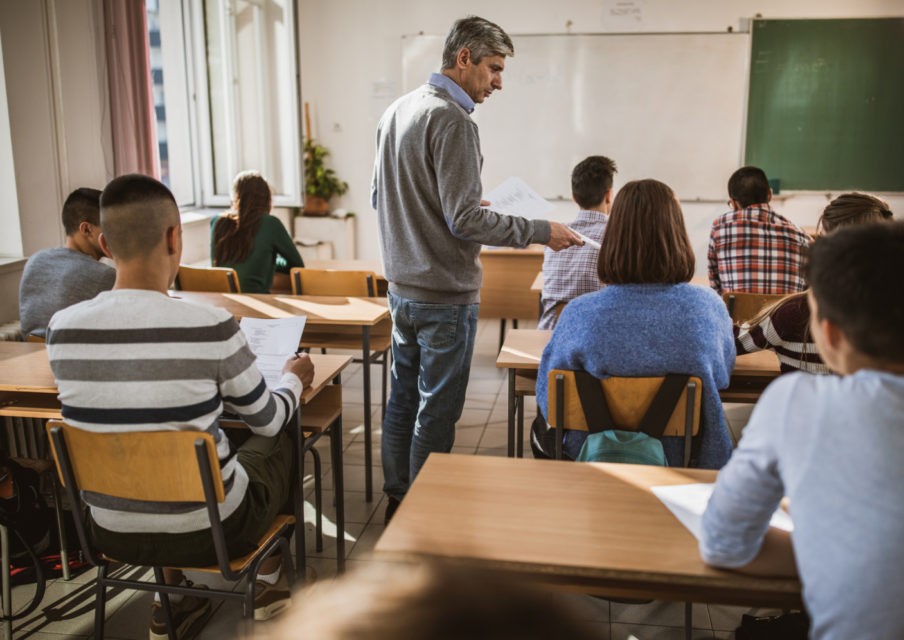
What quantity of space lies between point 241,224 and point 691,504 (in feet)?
9.38

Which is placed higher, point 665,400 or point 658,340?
point 658,340

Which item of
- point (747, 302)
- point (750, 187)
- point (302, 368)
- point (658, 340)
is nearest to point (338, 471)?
point (302, 368)

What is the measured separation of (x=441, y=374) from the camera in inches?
104

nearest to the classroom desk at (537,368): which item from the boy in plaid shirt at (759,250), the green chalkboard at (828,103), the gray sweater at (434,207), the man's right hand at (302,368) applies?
the gray sweater at (434,207)

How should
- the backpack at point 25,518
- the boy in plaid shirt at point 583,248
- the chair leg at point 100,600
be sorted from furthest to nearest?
1. the boy in plaid shirt at point 583,248
2. the backpack at point 25,518
3. the chair leg at point 100,600

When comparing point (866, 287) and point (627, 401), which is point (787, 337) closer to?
point (627, 401)

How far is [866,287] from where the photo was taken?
104cm

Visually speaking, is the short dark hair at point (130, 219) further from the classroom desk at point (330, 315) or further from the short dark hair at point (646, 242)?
the classroom desk at point (330, 315)

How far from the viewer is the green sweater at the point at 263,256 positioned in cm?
379

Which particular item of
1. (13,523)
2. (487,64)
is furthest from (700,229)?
(13,523)

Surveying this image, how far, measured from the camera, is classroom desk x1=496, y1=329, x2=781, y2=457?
8.10ft

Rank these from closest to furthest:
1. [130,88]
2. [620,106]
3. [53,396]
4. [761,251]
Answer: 1. [53,396]
2. [761,251]
3. [130,88]
4. [620,106]

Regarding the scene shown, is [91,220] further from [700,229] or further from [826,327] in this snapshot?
[700,229]

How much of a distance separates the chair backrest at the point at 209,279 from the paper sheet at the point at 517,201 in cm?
130
